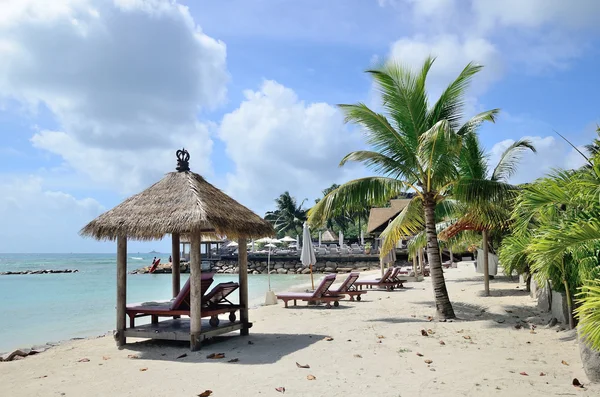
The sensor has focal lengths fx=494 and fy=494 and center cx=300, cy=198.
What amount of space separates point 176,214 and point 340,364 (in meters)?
3.23

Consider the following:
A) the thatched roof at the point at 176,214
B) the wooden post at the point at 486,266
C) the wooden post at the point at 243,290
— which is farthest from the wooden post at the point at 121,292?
the wooden post at the point at 486,266

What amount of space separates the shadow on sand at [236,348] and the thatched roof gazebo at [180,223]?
21cm

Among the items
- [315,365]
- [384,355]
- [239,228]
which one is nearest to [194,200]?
[239,228]

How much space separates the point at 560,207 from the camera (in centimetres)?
695

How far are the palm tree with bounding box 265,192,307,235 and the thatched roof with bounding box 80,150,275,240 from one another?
53.0 metres

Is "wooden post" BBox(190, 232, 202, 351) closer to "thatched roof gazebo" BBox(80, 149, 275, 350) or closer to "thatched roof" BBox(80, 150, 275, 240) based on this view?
"thatched roof gazebo" BBox(80, 149, 275, 350)

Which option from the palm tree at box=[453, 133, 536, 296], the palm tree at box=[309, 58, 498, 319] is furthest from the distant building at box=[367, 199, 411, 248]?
the palm tree at box=[309, 58, 498, 319]

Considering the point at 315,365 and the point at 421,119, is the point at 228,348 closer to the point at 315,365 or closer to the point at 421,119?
the point at 315,365

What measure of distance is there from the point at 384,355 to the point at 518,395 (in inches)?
85.7

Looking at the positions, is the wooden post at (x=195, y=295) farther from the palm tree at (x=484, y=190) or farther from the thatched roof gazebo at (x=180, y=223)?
the palm tree at (x=484, y=190)

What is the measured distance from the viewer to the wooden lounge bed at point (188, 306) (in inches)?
310

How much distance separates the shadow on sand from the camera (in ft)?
22.5

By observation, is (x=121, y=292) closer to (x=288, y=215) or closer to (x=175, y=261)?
(x=175, y=261)

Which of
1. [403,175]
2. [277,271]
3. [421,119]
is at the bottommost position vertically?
[277,271]
